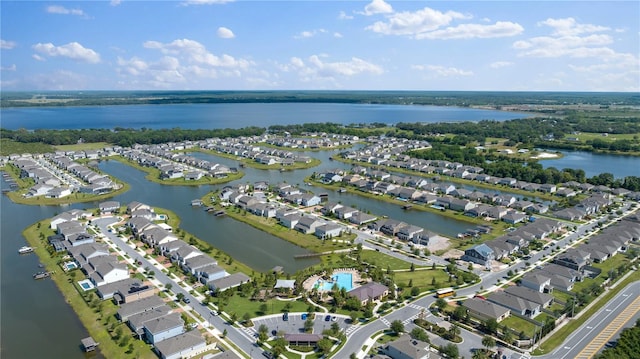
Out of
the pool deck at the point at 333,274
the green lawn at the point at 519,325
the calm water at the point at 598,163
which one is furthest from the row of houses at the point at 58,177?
the calm water at the point at 598,163

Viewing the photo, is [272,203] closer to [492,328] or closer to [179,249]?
[179,249]

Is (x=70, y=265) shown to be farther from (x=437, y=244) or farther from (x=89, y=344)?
(x=437, y=244)

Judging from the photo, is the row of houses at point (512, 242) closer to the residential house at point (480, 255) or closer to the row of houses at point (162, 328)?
the residential house at point (480, 255)

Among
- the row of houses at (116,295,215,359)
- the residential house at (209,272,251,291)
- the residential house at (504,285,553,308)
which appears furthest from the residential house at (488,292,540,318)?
the row of houses at (116,295,215,359)

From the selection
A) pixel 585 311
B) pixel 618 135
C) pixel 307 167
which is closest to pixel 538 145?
pixel 618 135

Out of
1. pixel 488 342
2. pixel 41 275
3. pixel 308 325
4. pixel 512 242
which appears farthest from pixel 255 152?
pixel 488 342

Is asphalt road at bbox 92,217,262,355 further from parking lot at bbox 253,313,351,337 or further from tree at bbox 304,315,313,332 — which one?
tree at bbox 304,315,313,332
